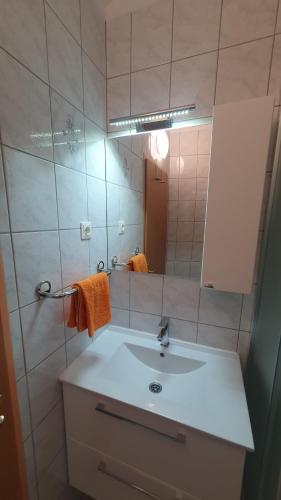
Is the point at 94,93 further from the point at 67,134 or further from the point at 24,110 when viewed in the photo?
the point at 24,110

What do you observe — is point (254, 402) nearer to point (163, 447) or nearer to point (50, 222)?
point (163, 447)

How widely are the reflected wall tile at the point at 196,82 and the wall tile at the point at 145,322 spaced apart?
113 centimetres

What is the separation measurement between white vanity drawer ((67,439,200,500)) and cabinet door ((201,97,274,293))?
34.4 inches

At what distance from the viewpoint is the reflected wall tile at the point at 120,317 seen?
132 cm

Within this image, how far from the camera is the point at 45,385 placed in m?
0.89

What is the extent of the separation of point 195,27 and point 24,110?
35.3 inches

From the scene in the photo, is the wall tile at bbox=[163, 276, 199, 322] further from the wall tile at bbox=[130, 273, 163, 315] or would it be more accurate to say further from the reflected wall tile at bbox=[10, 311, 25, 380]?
the reflected wall tile at bbox=[10, 311, 25, 380]

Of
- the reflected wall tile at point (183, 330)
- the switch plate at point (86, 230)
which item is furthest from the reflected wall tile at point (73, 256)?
the reflected wall tile at point (183, 330)

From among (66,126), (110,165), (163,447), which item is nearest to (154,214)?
(110,165)

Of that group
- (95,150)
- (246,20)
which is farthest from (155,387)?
(246,20)

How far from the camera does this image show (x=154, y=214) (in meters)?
1.18

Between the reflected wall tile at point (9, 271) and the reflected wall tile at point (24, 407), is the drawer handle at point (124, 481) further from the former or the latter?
the reflected wall tile at point (9, 271)

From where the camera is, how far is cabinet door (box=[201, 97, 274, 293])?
2.59 ft

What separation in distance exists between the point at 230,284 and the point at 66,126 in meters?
1.00
